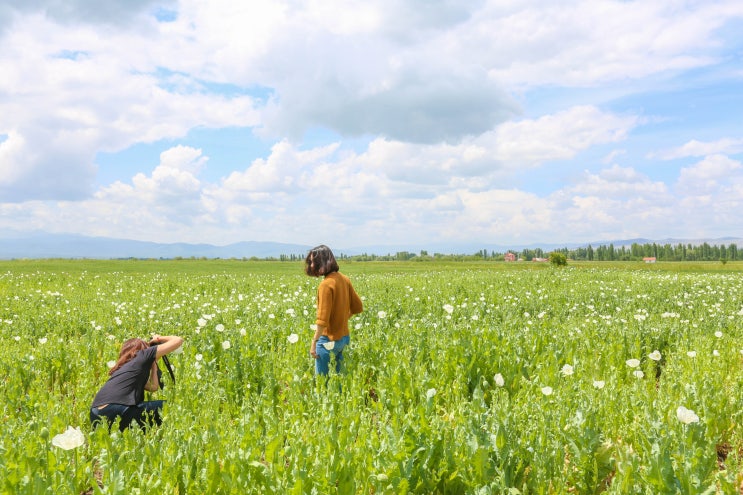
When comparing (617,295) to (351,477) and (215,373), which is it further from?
(351,477)

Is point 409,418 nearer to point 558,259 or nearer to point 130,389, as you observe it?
point 130,389

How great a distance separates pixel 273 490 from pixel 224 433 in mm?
1415

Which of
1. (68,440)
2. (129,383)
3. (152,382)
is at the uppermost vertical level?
(68,440)

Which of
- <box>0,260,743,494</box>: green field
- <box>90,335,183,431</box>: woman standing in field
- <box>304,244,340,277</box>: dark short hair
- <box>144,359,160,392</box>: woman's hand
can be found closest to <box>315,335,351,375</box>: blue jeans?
<box>0,260,743,494</box>: green field

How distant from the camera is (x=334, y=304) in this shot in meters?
6.75

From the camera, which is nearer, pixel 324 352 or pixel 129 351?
pixel 129 351

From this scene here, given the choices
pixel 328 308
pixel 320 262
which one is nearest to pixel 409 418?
pixel 328 308

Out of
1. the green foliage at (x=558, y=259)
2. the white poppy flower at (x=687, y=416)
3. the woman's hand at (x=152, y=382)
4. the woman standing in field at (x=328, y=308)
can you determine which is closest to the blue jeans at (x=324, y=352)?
the woman standing in field at (x=328, y=308)

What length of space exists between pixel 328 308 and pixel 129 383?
2.57m

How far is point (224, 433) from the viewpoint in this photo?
463 cm

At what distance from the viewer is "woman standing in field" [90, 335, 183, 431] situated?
214 inches

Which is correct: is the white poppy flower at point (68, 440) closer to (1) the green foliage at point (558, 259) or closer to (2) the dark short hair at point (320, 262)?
(2) the dark short hair at point (320, 262)

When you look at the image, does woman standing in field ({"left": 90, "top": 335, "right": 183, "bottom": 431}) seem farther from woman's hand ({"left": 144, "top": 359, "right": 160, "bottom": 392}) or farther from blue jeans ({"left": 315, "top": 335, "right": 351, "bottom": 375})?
blue jeans ({"left": 315, "top": 335, "right": 351, "bottom": 375})

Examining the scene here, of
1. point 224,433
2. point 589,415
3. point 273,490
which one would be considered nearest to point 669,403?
point 589,415
